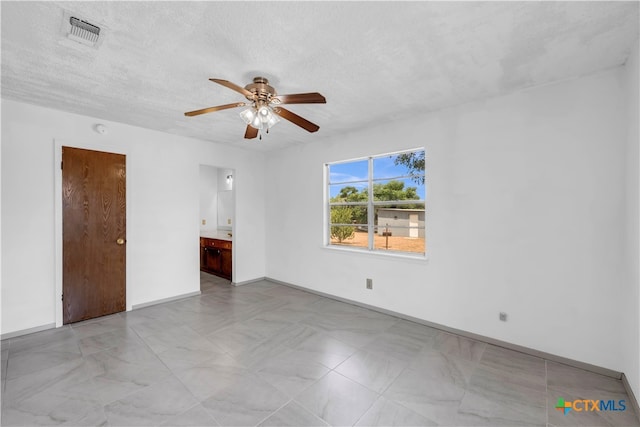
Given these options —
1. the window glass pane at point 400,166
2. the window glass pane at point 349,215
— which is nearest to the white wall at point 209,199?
the window glass pane at point 349,215

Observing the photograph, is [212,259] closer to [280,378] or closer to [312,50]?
[280,378]

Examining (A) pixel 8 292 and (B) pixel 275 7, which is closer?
(B) pixel 275 7

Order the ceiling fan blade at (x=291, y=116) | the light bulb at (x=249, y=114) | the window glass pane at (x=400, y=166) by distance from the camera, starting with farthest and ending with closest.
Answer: the window glass pane at (x=400, y=166) < the ceiling fan blade at (x=291, y=116) < the light bulb at (x=249, y=114)

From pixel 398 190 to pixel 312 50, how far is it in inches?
90.2

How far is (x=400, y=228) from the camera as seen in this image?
386cm

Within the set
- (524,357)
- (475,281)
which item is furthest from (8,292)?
(524,357)

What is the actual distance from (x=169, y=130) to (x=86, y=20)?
2.44 metres

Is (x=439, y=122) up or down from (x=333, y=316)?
up

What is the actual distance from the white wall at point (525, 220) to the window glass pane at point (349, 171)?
39cm

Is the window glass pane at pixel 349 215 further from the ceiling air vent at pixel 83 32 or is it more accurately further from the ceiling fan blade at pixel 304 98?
the ceiling air vent at pixel 83 32

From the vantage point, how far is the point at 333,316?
3.73 metres

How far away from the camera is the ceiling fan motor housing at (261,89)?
91.6 inches

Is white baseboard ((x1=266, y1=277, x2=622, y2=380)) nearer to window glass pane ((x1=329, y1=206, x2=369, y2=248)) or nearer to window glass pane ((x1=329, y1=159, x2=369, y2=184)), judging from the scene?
window glass pane ((x1=329, y1=206, x2=369, y2=248))

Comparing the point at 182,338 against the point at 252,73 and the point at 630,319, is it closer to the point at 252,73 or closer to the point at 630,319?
the point at 252,73
